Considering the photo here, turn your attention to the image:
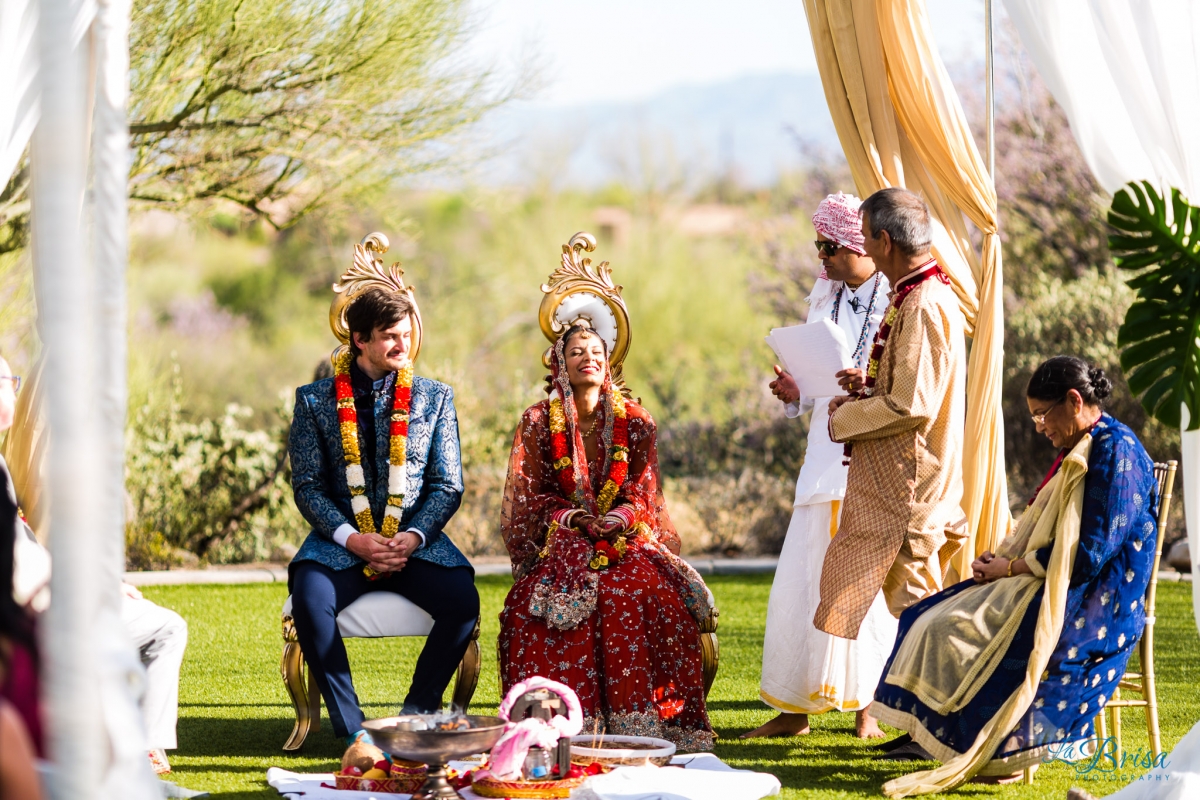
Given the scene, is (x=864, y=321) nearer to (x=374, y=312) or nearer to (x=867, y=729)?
(x=867, y=729)

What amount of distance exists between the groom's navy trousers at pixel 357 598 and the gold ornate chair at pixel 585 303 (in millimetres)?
1028

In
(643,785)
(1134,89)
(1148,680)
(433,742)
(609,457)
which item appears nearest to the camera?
(433,742)

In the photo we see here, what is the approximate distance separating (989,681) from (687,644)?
1.14 m

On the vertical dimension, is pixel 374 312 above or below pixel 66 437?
above

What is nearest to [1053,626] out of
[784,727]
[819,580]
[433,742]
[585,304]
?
[819,580]

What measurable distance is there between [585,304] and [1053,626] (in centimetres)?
225

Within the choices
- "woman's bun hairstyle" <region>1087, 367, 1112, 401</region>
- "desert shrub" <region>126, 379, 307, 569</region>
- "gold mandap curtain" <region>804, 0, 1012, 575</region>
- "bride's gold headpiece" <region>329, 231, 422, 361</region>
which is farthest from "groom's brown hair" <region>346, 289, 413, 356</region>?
"desert shrub" <region>126, 379, 307, 569</region>

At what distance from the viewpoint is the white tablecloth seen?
156 inches

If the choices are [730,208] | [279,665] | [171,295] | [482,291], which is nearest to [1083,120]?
[279,665]

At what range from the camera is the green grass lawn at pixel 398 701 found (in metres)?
4.41

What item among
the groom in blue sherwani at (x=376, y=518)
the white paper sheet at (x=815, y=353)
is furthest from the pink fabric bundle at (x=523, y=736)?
the white paper sheet at (x=815, y=353)

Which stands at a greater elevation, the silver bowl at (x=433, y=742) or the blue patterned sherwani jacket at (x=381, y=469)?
the blue patterned sherwani jacket at (x=381, y=469)

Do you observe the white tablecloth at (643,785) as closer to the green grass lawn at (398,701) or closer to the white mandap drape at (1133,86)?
the green grass lawn at (398,701)

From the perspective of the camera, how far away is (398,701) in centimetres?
553
